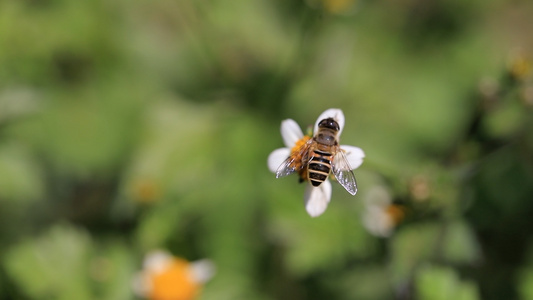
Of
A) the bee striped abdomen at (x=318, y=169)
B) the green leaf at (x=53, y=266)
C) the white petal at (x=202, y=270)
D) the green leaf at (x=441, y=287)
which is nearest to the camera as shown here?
the bee striped abdomen at (x=318, y=169)

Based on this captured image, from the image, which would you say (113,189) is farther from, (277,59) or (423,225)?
(423,225)

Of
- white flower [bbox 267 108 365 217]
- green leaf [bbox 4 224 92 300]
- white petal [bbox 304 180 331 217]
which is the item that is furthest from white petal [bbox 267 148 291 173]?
green leaf [bbox 4 224 92 300]

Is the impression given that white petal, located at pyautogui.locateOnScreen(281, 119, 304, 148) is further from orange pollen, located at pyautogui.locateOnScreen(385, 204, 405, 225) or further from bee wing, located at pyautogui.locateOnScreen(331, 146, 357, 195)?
orange pollen, located at pyautogui.locateOnScreen(385, 204, 405, 225)

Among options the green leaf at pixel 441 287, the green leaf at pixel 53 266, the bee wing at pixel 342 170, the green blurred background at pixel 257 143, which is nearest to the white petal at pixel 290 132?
the bee wing at pixel 342 170

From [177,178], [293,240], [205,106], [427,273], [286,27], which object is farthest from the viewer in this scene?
[286,27]

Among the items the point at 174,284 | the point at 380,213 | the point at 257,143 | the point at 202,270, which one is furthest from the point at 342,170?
Result: the point at 257,143

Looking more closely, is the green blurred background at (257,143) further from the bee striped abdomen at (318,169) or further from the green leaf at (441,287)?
the bee striped abdomen at (318,169)

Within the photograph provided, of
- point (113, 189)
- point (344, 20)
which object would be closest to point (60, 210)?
point (113, 189)
